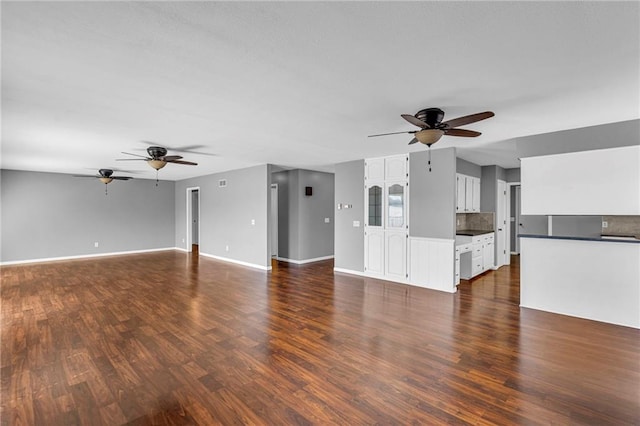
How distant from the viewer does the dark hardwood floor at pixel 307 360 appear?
2061mm

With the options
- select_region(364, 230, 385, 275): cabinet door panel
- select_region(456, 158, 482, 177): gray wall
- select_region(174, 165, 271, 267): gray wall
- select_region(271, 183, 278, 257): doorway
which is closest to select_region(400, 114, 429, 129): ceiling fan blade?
select_region(364, 230, 385, 275): cabinet door panel

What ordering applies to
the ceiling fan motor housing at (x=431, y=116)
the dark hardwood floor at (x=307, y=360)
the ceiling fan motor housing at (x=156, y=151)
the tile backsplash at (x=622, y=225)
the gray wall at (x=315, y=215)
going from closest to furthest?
1. the dark hardwood floor at (x=307, y=360)
2. the ceiling fan motor housing at (x=431, y=116)
3. the tile backsplash at (x=622, y=225)
4. the ceiling fan motor housing at (x=156, y=151)
5. the gray wall at (x=315, y=215)

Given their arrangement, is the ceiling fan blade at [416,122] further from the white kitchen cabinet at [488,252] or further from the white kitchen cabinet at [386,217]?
the white kitchen cabinet at [488,252]

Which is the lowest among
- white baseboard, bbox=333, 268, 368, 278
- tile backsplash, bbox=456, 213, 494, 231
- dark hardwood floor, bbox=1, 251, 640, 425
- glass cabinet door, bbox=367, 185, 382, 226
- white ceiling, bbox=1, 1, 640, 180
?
dark hardwood floor, bbox=1, 251, 640, 425

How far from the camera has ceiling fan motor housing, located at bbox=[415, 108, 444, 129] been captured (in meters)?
2.98

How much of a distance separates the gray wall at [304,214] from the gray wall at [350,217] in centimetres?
136

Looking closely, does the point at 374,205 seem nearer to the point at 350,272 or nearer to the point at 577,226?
the point at 350,272

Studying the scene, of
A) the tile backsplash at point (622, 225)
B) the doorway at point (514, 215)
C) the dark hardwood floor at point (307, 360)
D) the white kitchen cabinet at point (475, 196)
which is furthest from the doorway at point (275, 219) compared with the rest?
the tile backsplash at point (622, 225)

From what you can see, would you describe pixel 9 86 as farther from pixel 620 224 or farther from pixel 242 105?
pixel 620 224

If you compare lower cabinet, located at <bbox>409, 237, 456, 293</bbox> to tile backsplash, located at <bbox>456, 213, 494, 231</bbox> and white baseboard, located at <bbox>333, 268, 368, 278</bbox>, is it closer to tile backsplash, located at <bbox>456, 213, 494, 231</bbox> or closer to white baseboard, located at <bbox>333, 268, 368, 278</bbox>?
white baseboard, located at <bbox>333, 268, 368, 278</bbox>

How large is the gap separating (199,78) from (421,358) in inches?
123

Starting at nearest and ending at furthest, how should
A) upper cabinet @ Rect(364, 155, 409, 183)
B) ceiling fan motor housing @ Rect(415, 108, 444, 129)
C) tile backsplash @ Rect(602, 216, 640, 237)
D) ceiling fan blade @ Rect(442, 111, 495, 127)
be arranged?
ceiling fan blade @ Rect(442, 111, 495, 127)
ceiling fan motor housing @ Rect(415, 108, 444, 129)
tile backsplash @ Rect(602, 216, 640, 237)
upper cabinet @ Rect(364, 155, 409, 183)

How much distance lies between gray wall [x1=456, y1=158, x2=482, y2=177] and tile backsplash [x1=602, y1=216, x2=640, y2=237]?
7.68 feet

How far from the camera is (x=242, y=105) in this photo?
2.98m
